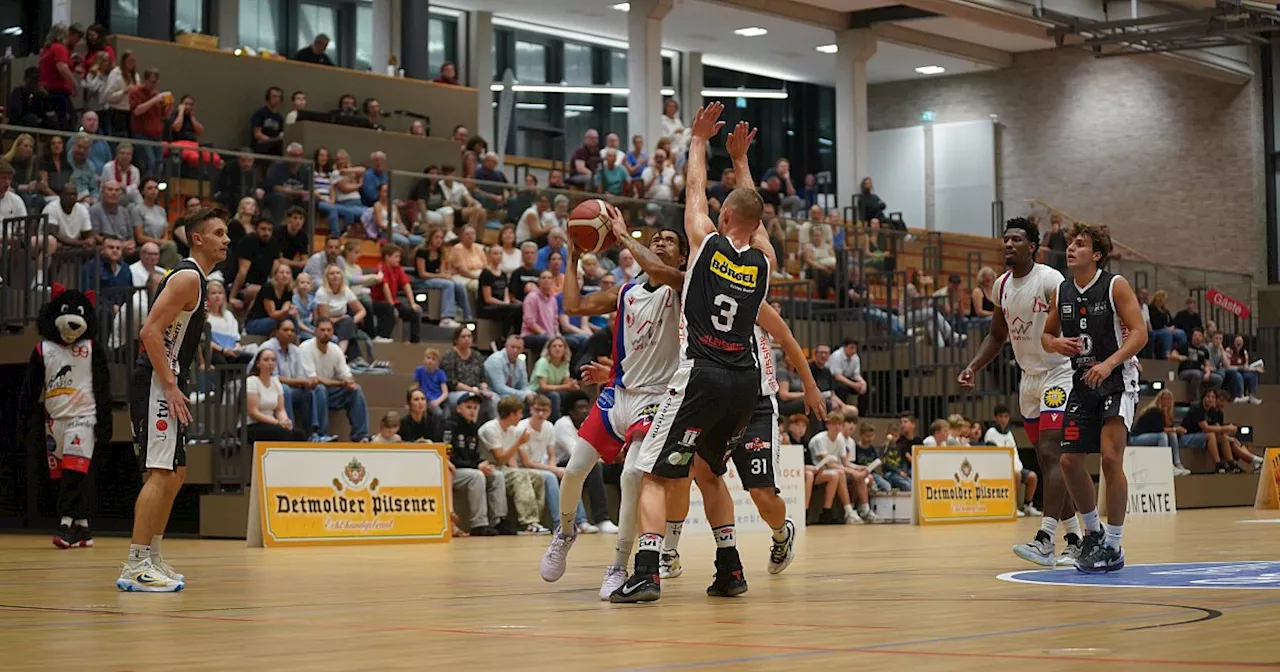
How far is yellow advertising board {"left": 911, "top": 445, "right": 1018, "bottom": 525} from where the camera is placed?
18.4 metres

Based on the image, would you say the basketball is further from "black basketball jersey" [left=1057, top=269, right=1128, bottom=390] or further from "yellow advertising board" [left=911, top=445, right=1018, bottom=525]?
"yellow advertising board" [left=911, top=445, right=1018, bottom=525]

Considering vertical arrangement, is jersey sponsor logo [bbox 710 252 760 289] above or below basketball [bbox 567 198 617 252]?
below

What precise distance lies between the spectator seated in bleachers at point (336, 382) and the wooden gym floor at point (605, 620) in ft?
16.3

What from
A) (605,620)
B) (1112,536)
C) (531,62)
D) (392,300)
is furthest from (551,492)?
(531,62)

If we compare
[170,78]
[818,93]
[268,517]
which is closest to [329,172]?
[170,78]

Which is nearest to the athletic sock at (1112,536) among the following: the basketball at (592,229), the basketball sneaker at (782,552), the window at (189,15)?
the basketball sneaker at (782,552)

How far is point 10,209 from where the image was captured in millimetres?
16047

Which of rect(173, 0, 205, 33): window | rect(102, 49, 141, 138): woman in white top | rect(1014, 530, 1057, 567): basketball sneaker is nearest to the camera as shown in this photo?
rect(1014, 530, 1057, 567): basketball sneaker

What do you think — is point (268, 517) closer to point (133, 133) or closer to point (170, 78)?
point (133, 133)

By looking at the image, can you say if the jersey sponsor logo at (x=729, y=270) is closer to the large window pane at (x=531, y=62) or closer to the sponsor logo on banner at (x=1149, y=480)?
the sponsor logo on banner at (x=1149, y=480)

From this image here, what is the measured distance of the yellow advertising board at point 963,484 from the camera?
18.4 m

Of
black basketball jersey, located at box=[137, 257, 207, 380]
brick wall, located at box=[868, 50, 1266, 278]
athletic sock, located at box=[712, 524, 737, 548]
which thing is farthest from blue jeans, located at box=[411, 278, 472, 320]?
brick wall, located at box=[868, 50, 1266, 278]

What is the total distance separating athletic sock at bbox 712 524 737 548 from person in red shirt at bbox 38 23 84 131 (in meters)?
13.0

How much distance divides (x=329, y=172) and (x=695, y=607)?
14.0m
